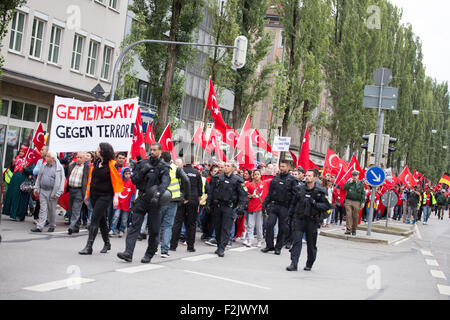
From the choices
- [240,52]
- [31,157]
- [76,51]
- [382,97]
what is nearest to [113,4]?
[76,51]

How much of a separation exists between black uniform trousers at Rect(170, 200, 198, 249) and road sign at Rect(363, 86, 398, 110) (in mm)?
9631

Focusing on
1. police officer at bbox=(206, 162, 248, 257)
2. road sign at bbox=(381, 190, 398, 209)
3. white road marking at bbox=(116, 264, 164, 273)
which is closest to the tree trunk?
road sign at bbox=(381, 190, 398, 209)

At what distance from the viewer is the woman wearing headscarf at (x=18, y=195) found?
15.6 metres

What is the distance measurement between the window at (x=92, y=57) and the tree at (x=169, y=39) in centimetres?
619

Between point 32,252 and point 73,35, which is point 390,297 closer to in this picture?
point 32,252

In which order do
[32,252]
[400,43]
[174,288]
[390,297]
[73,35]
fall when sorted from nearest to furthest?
[174,288] < [390,297] < [32,252] < [73,35] < [400,43]

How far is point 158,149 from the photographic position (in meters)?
10.9

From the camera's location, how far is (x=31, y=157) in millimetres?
16062

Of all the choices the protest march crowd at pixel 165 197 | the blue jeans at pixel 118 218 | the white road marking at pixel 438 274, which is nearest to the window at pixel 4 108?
the protest march crowd at pixel 165 197

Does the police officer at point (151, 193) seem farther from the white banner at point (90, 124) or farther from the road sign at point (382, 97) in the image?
the road sign at point (382, 97)

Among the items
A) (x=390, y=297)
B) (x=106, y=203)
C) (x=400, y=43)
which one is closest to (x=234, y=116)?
(x=106, y=203)

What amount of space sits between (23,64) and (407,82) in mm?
39930

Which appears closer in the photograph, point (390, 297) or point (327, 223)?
point (390, 297)

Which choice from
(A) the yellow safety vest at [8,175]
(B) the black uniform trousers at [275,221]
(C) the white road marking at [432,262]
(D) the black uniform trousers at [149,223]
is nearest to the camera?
(D) the black uniform trousers at [149,223]
